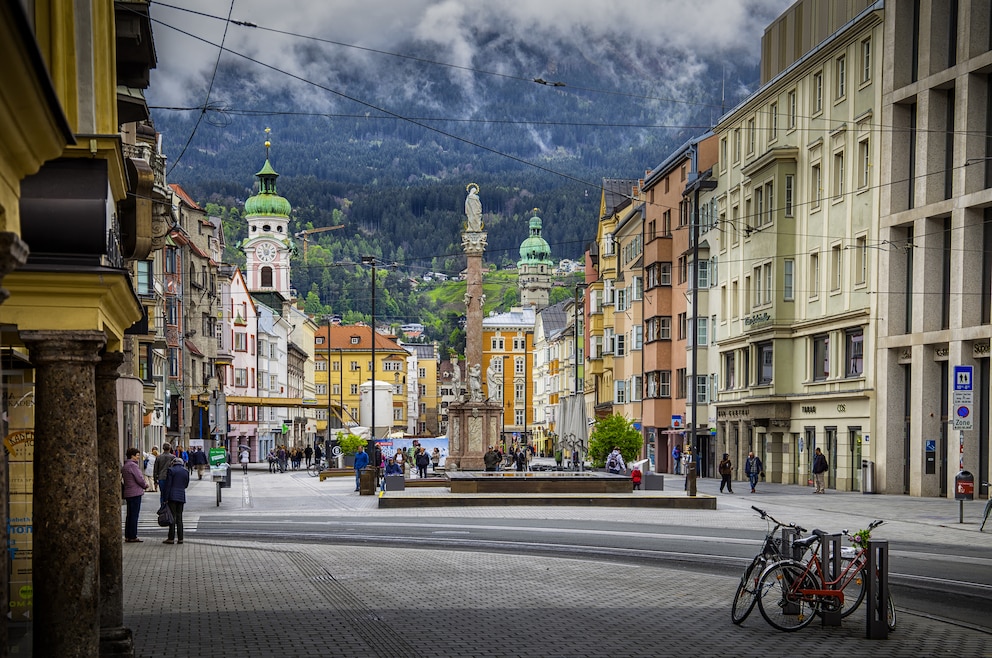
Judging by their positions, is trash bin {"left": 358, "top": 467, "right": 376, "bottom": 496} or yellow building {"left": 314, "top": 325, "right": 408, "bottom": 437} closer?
trash bin {"left": 358, "top": 467, "right": 376, "bottom": 496}

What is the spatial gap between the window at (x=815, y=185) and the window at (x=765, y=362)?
6650mm

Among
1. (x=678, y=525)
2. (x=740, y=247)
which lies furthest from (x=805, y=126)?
(x=678, y=525)

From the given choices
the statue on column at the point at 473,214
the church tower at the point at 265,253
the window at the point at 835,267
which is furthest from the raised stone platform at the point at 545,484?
the church tower at the point at 265,253

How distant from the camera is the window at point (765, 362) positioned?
57438mm

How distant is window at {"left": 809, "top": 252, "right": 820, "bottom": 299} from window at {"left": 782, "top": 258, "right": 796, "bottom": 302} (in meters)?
Answer: 1.72

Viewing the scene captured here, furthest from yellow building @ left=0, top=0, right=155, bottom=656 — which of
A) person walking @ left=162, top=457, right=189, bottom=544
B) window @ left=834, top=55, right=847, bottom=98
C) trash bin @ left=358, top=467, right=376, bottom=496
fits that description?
window @ left=834, top=55, right=847, bottom=98

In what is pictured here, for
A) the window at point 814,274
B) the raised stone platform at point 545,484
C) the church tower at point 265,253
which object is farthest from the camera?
the church tower at point 265,253

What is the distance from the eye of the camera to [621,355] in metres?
86.7

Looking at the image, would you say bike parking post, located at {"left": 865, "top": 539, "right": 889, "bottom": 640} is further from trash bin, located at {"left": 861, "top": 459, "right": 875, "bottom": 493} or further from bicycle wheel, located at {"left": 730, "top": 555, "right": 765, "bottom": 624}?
trash bin, located at {"left": 861, "top": 459, "right": 875, "bottom": 493}

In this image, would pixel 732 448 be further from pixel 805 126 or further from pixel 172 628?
pixel 172 628

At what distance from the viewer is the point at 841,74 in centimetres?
5078

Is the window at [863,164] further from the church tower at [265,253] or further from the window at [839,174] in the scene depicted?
the church tower at [265,253]

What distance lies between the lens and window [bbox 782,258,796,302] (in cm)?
5553

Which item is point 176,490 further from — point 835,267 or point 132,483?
point 835,267
